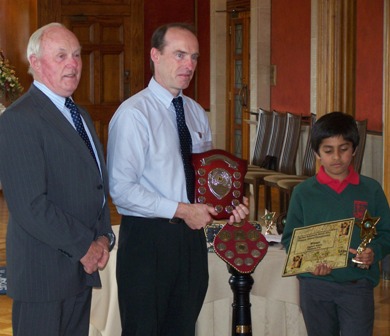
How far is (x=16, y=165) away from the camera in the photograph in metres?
2.65

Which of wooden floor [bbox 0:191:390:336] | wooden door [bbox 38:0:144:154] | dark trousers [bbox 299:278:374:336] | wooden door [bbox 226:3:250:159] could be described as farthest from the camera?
wooden door [bbox 38:0:144:154]

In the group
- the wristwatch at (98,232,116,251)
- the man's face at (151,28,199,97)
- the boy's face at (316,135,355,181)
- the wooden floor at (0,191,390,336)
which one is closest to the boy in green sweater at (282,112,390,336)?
the boy's face at (316,135,355,181)

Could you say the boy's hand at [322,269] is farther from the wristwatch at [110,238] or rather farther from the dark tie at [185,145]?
the wristwatch at [110,238]

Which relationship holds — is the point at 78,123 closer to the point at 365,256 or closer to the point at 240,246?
the point at 240,246

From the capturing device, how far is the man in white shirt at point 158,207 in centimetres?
300

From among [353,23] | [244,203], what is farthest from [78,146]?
[353,23]

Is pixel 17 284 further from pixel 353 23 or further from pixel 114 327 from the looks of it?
pixel 353 23

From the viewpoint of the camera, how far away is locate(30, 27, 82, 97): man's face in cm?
277

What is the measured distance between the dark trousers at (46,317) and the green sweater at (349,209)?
2.84 ft

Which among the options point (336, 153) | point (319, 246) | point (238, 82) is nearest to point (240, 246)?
point (319, 246)

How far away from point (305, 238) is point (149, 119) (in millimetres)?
672

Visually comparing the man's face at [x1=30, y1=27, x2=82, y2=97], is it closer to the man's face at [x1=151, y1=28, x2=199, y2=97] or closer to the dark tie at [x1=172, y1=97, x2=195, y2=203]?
the man's face at [x1=151, y1=28, x2=199, y2=97]

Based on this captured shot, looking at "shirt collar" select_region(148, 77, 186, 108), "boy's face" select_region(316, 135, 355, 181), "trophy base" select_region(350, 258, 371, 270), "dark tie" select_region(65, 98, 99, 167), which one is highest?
"shirt collar" select_region(148, 77, 186, 108)

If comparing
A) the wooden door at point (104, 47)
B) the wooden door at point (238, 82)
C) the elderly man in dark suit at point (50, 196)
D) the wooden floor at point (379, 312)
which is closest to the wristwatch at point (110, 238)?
the elderly man in dark suit at point (50, 196)
